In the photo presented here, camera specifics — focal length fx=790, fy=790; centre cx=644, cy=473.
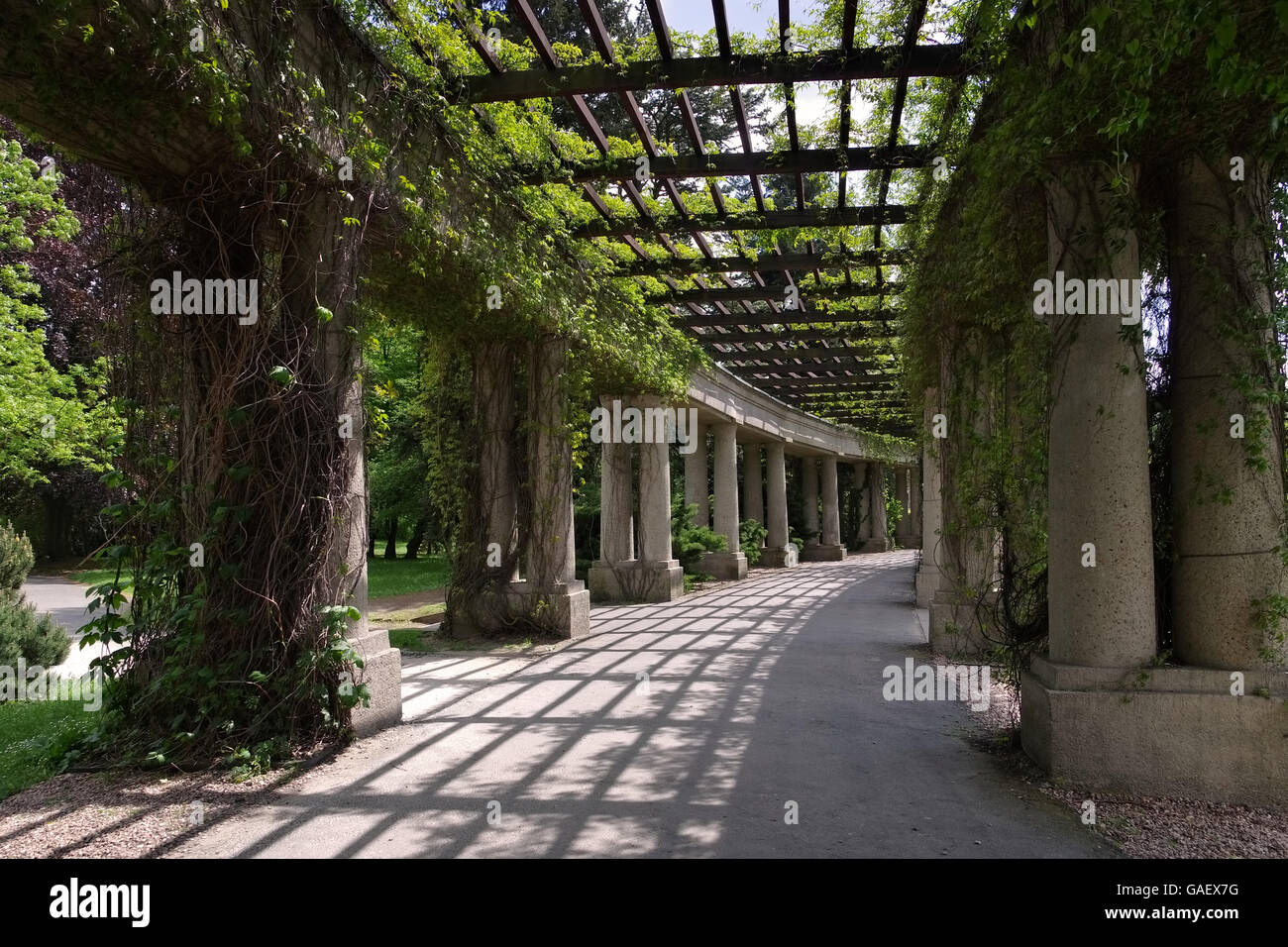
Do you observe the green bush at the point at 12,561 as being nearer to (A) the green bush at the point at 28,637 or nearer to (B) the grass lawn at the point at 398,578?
(A) the green bush at the point at 28,637

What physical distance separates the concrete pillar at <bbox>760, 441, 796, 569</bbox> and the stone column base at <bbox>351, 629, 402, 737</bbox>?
18.8 meters

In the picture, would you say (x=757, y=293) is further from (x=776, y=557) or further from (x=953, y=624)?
(x=776, y=557)

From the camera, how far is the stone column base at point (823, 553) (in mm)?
29344

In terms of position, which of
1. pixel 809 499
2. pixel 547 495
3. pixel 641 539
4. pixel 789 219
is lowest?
pixel 641 539

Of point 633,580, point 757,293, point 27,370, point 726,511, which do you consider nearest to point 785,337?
point 757,293

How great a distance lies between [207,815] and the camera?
394 cm

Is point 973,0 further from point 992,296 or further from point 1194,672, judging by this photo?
point 1194,672

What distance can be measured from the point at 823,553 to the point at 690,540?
12273 millimetres

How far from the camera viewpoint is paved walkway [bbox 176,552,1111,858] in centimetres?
366

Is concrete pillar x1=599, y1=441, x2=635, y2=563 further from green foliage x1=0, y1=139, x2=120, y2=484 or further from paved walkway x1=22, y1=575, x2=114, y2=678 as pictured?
paved walkway x1=22, y1=575, x2=114, y2=678

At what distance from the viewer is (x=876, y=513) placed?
120 feet

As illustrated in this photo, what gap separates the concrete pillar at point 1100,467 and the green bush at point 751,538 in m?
18.1

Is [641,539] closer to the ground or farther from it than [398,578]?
farther from it

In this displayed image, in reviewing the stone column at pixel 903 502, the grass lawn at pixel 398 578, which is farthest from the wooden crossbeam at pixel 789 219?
the stone column at pixel 903 502
